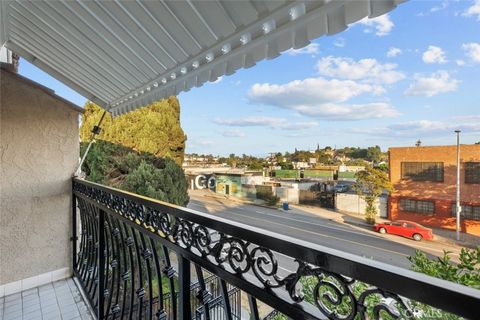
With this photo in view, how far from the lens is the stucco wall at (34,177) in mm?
2113

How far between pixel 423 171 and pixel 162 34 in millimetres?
8974

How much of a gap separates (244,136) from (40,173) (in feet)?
42.5

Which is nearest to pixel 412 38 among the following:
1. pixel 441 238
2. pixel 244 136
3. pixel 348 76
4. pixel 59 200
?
pixel 348 76

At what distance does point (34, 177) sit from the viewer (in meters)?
2.21

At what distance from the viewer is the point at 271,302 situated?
62cm

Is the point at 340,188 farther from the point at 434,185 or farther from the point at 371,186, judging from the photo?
the point at 434,185

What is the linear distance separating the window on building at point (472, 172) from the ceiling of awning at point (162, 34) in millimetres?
7822

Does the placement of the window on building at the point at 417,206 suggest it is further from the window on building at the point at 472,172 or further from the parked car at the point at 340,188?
the parked car at the point at 340,188

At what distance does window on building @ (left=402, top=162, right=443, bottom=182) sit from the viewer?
7609 mm

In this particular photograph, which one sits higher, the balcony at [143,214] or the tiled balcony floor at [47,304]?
the balcony at [143,214]

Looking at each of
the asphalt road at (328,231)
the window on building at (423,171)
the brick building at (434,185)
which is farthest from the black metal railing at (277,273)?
the window on building at (423,171)

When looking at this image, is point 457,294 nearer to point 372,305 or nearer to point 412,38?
point 372,305

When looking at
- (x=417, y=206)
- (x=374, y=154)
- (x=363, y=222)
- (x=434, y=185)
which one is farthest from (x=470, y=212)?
(x=374, y=154)

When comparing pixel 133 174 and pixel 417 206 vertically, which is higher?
pixel 133 174
